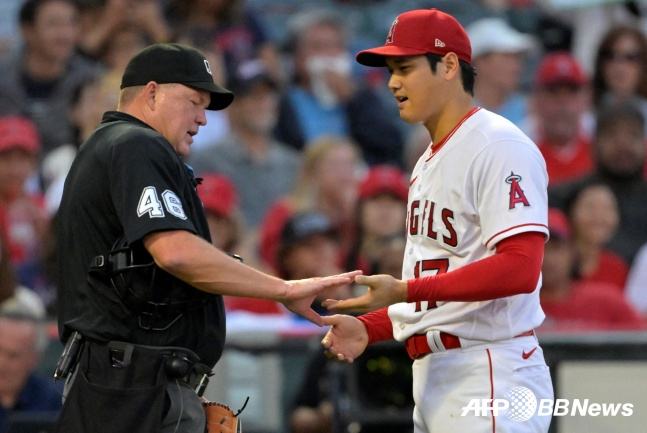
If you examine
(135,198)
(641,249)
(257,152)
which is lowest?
(135,198)

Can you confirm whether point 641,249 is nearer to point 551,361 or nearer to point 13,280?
point 551,361

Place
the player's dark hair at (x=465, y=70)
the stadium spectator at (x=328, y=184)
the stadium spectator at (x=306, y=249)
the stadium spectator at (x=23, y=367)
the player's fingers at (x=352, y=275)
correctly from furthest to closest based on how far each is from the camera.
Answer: the stadium spectator at (x=328, y=184) → the stadium spectator at (x=306, y=249) → the stadium spectator at (x=23, y=367) → the player's dark hair at (x=465, y=70) → the player's fingers at (x=352, y=275)

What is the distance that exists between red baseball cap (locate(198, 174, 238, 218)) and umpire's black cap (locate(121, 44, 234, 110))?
146 inches

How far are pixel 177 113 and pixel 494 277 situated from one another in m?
1.17

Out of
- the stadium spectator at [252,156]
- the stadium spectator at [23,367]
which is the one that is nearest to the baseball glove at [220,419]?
the stadium spectator at [23,367]

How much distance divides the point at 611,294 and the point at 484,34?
9.44ft

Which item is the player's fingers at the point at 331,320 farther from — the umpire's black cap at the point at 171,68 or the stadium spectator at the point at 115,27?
the stadium spectator at the point at 115,27

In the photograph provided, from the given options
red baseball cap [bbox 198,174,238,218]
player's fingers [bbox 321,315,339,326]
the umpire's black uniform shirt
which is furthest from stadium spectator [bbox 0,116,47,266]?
player's fingers [bbox 321,315,339,326]

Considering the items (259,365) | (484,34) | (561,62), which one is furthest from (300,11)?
(259,365)

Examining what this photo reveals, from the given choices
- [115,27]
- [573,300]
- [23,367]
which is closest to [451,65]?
[23,367]

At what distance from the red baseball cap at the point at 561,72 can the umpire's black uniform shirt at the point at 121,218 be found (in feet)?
19.2

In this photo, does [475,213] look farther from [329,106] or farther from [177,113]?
[329,106]

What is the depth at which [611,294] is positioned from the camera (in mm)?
7047

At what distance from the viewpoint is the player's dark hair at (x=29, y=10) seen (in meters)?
8.24
